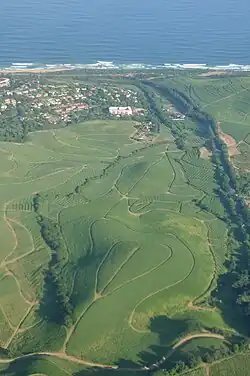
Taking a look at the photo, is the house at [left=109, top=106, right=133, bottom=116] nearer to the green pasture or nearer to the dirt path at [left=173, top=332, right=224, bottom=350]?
the dirt path at [left=173, top=332, right=224, bottom=350]

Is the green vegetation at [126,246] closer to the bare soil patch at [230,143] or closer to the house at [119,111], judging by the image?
the bare soil patch at [230,143]


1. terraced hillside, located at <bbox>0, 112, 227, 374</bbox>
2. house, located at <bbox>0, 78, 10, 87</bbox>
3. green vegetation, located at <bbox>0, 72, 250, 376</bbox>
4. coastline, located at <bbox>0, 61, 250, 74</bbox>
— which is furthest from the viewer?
coastline, located at <bbox>0, 61, 250, 74</bbox>

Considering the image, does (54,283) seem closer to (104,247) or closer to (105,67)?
(104,247)

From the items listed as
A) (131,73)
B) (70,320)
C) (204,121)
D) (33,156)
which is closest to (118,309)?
(70,320)

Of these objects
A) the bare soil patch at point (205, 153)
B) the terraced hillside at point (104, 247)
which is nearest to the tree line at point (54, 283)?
the terraced hillside at point (104, 247)

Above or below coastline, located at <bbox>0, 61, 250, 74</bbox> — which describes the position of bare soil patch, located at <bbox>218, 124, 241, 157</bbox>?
below

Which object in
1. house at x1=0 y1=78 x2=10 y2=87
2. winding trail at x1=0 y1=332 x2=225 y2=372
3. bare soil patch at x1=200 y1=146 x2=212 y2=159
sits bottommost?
winding trail at x1=0 y1=332 x2=225 y2=372

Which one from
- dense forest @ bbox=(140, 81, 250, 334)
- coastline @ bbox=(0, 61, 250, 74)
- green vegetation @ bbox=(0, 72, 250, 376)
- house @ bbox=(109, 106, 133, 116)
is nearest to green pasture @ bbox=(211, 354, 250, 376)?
green vegetation @ bbox=(0, 72, 250, 376)

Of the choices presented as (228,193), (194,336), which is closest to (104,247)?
(194,336)

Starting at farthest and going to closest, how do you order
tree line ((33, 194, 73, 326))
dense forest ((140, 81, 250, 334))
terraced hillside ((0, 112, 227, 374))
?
1. dense forest ((140, 81, 250, 334))
2. tree line ((33, 194, 73, 326))
3. terraced hillside ((0, 112, 227, 374))
